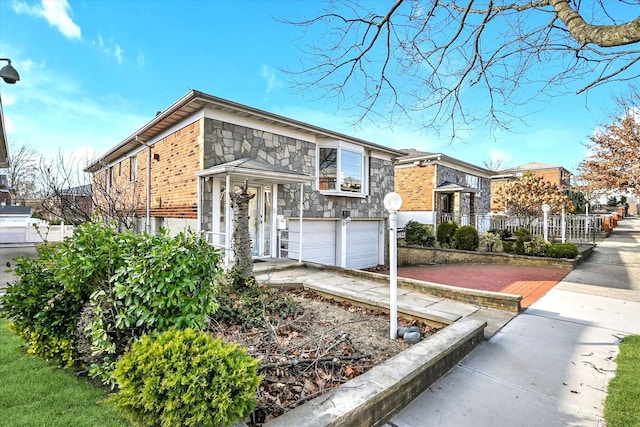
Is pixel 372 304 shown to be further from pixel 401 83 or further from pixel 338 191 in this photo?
pixel 338 191

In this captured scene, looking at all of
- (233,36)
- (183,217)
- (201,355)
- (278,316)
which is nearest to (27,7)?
(233,36)

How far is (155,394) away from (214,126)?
7069 mm

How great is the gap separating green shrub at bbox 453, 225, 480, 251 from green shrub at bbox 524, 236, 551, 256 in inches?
70.4

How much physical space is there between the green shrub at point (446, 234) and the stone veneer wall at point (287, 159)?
313 centimetres

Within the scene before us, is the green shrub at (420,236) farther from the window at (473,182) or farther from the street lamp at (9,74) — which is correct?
the street lamp at (9,74)

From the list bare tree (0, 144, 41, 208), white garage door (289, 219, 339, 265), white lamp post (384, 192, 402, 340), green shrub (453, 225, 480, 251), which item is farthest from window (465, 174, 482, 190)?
→ bare tree (0, 144, 41, 208)

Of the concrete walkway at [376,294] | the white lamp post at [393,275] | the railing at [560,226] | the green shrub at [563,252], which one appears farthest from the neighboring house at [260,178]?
the railing at [560,226]

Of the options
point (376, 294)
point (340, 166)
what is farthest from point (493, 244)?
point (376, 294)

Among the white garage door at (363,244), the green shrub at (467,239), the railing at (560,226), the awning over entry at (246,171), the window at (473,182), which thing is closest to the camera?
the awning over entry at (246,171)

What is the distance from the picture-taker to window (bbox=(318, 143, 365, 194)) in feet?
35.3

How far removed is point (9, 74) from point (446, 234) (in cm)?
1420

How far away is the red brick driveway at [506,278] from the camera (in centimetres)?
693

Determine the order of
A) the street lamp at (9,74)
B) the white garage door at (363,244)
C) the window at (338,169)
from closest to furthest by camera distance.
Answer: the street lamp at (9,74) → the window at (338,169) → the white garage door at (363,244)

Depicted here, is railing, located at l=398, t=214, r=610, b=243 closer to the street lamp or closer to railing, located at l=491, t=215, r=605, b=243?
railing, located at l=491, t=215, r=605, b=243
